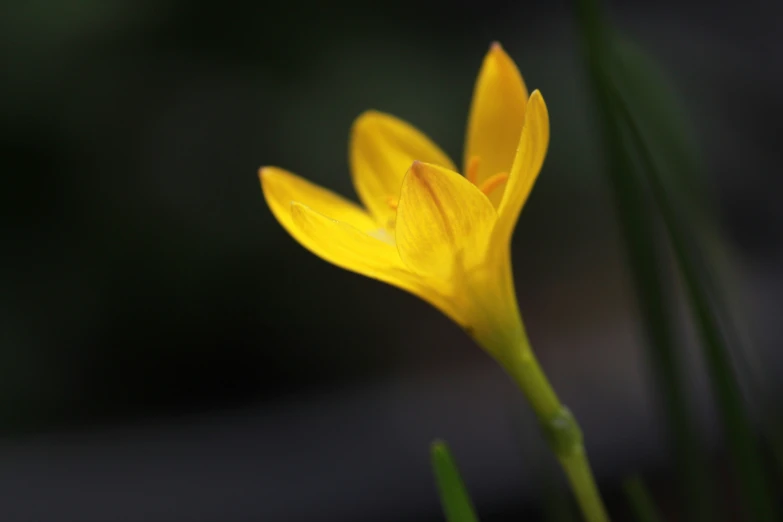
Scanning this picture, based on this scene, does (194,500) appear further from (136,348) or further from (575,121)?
(575,121)

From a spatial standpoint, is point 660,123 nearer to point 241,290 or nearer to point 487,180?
point 487,180

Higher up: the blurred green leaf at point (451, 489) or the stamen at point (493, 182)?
the stamen at point (493, 182)

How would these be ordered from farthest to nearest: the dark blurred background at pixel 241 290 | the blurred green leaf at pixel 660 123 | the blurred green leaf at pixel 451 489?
the dark blurred background at pixel 241 290
the blurred green leaf at pixel 660 123
the blurred green leaf at pixel 451 489

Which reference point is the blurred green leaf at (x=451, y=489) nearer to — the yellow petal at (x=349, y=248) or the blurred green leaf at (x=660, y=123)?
the yellow petal at (x=349, y=248)

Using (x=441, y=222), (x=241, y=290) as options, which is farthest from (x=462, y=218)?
(x=241, y=290)

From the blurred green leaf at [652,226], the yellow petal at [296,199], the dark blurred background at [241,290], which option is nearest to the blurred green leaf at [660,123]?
the blurred green leaf at [652,226]

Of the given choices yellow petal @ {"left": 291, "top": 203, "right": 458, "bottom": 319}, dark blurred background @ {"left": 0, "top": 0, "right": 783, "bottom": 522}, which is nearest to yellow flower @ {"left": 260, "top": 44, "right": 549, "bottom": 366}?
yellow petal @ {"left": 291, "top": 203, "right": 458, "bottom": 319}

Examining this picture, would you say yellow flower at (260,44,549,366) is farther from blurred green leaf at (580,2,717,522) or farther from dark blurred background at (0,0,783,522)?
dark blurred background at (0,0,783,522)

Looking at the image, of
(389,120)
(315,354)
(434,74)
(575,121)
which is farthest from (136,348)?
(389,120)
